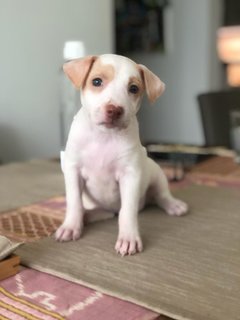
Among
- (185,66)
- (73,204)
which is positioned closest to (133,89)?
(73,204)

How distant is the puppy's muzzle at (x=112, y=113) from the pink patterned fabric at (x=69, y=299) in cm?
24

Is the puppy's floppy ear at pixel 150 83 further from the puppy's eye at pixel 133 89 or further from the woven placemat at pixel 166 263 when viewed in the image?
the woven placemat at pixel 166 263

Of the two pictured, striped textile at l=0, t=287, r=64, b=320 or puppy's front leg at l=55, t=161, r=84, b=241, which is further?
puppy's front leg at l=55, t=161, r=84, b=241

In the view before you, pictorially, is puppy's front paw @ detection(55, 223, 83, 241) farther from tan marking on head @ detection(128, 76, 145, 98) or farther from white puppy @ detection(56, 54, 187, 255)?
tan marking on head @ detection(128, 76, 145, 98)

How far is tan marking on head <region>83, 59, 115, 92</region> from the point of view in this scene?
73 centimetres

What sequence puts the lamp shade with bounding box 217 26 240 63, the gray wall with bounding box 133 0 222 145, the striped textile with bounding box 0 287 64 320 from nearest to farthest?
the striped textile with bounding box 0 287 64 320, the gray wall with bounding box 133 0 222 145, the lamp shade with bounding box 217 26 240 63

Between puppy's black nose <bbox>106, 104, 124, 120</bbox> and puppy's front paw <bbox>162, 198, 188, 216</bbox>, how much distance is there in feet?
1.01

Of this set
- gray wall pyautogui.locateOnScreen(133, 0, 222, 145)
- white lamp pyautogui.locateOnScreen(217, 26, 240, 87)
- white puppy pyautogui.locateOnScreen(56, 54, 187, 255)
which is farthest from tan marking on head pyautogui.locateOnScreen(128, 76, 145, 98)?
white lamp pyautogui.locateOnScreen(217, 26, 240, 87)

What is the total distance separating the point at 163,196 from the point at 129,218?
213 mm

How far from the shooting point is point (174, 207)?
37.8 inches

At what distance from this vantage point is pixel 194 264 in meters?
0.69

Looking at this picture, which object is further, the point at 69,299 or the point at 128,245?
the point at 128,245

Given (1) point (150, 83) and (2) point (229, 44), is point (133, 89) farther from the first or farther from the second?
(2) point (229, 44)

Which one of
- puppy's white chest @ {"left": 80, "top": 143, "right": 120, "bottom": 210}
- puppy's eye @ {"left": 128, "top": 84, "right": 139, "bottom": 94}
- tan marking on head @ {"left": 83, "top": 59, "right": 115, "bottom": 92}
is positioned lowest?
puppy's white chest @ {"left": 80, "top": 143, "right": 120, "bottom": 210}
